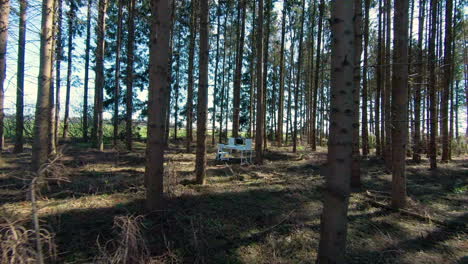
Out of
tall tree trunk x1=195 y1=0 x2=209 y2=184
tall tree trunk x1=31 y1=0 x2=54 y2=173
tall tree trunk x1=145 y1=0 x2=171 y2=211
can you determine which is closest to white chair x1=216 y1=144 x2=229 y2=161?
tall tree trunk x1=195 y1=0 x2=209 y2=184

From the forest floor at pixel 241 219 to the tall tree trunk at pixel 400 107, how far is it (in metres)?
0.48

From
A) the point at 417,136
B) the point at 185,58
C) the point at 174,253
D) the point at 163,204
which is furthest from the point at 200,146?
the point at 185,58

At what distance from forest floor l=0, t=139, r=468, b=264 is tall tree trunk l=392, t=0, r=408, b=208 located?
476 millimetres

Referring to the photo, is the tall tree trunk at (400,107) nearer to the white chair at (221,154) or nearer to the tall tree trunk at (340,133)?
the tall tree trunk at (340,133)

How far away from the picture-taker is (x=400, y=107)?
5562 millimetres

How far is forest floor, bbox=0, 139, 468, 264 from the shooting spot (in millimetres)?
3566

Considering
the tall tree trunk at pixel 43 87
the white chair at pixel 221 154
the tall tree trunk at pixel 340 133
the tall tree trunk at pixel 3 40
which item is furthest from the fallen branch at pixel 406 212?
the tall tree trunk at pixel 3 40

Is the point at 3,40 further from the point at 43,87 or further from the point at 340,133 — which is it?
the point at 340,133

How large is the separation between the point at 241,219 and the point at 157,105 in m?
2.47

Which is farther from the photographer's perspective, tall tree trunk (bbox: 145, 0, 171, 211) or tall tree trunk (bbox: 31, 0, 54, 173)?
tall tree trunk (bbox: 31, 0, 54, 173)

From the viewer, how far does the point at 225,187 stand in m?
6.71

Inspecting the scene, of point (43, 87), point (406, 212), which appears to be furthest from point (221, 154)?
point (406, 212)

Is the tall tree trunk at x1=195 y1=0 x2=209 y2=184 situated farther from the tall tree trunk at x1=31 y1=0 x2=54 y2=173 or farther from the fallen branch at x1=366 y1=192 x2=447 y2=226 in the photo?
the fallen branch at x1=366 y1=192 x2=447 y2=226

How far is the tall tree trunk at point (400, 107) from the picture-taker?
219 inches
